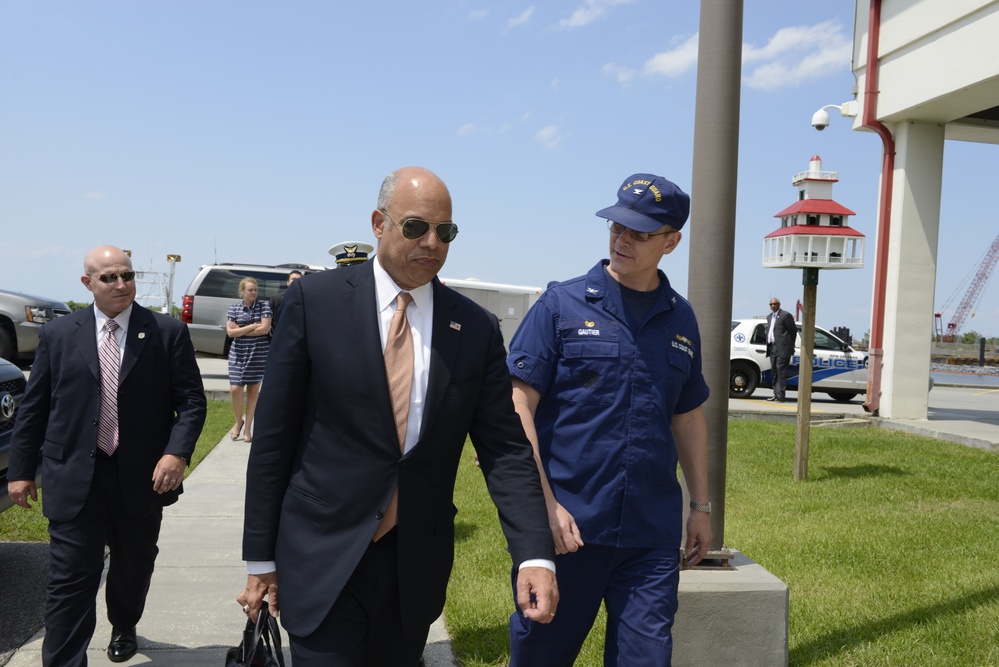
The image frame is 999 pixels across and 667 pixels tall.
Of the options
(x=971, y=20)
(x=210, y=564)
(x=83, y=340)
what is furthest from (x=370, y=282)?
(x=971, y=20)

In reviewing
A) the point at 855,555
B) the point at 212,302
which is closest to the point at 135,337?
the point at 855,555

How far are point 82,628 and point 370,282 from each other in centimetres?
232

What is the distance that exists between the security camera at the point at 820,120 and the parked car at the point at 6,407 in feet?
35.7

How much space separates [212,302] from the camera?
18.2 m

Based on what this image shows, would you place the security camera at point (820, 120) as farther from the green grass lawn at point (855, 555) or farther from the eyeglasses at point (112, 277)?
the eyeglasses at point (112, 277)

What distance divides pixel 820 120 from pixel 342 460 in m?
12.1

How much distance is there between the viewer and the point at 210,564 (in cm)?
634

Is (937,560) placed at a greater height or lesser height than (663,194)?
lesser

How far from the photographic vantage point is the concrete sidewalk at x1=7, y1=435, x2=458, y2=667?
4.62 metres

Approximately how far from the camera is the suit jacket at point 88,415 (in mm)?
4160

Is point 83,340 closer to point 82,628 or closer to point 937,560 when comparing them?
point 82,628

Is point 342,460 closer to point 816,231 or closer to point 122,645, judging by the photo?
point 122,645

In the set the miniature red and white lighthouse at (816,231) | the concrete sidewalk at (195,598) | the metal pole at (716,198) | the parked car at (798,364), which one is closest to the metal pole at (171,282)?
the parked car at (798,364)

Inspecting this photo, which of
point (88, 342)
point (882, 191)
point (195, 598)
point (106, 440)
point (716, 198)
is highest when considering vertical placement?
point (882, 191)
